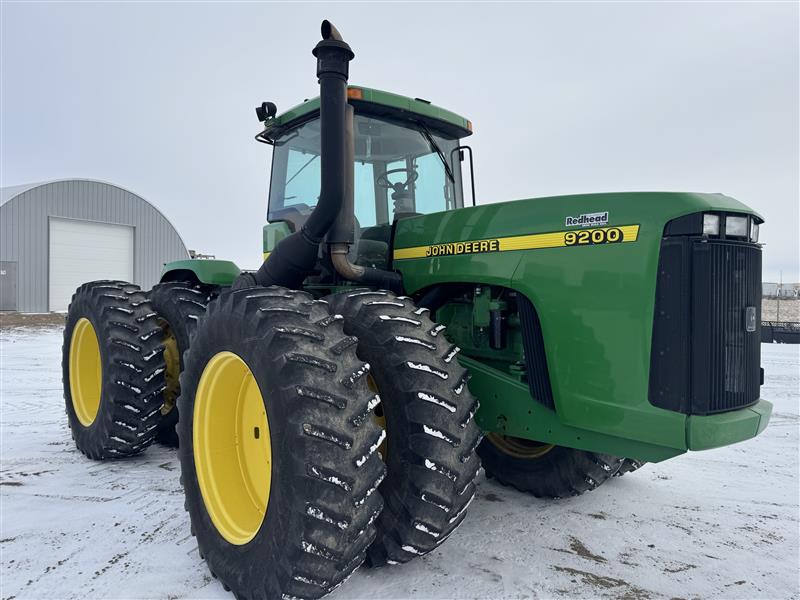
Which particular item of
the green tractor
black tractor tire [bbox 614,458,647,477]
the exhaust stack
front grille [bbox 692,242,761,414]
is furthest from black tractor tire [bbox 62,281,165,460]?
front grille [bbox 692,242,761,414]

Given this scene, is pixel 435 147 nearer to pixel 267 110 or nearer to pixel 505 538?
pixel 267 110

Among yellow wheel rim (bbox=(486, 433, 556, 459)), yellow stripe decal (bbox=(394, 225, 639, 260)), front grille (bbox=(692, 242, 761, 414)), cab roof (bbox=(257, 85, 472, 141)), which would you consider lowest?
yellow wheel rim (bbox=(486, 433, 556, 459))

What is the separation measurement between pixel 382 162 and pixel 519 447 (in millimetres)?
2204

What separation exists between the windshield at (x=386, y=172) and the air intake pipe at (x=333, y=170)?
0.61 metres

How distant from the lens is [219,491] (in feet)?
9.50

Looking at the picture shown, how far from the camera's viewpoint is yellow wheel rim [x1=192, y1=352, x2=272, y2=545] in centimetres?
287

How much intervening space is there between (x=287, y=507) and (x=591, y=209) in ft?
6.19

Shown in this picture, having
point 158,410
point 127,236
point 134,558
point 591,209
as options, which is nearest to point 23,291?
point 127,236

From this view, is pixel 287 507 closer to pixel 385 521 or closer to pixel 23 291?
pixel 385 521

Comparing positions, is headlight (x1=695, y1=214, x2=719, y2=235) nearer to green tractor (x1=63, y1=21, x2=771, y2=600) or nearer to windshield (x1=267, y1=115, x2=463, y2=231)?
green tractor (x1=63, y1=21, x2=771, y2=600)

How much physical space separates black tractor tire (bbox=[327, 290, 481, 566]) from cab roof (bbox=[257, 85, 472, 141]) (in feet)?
5.12

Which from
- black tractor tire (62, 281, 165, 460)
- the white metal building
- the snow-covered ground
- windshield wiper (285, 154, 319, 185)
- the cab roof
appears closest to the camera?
the snow-covered ground

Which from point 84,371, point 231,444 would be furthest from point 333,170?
point 84,371

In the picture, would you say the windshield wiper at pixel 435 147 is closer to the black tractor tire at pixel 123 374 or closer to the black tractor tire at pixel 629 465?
the black tractor tire at pixel 629 465
